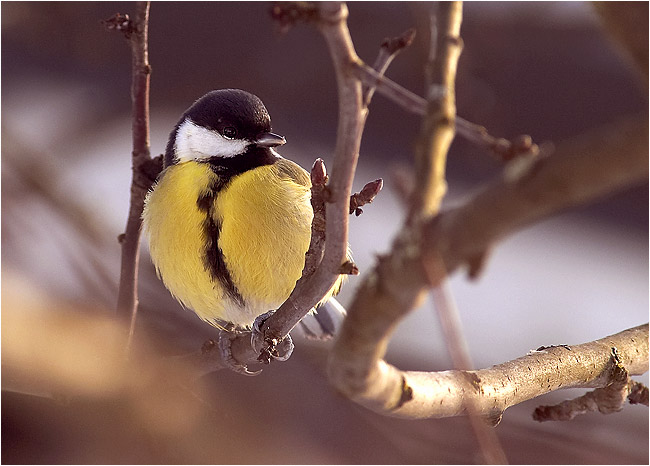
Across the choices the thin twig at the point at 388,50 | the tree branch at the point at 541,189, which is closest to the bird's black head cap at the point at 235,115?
the thin twig at the point at 388,50

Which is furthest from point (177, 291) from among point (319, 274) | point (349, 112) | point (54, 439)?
point (349, 112)

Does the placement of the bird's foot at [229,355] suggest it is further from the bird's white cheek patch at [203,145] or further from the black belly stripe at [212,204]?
the bird's white cheek patch at [203,145]

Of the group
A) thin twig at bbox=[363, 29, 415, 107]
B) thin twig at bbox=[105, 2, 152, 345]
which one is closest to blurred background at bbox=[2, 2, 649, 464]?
thin twig at bbox=[105, 2, 152, 345]

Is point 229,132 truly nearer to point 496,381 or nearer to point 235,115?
point 235,115

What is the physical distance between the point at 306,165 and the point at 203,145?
0.84 meters

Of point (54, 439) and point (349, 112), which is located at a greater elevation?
point (54, 439)

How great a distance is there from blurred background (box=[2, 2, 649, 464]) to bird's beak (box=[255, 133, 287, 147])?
20 centimetres

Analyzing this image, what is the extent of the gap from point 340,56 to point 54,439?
3.90 ft

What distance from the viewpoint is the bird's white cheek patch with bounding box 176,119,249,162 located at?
1.35 m

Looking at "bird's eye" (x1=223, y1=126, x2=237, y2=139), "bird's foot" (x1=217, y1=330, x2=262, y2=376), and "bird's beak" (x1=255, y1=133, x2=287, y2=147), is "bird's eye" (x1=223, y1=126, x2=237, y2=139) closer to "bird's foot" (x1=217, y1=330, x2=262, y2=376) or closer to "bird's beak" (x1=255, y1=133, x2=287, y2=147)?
"bird's beak" (x1=255, y1=133, x2=287, y2=147)

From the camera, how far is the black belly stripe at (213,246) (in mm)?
1248

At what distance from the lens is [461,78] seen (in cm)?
163

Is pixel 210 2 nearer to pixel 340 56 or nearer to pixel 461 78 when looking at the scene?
pixel 461 78

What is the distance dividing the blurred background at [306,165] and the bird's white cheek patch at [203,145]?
0.23 metres
